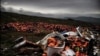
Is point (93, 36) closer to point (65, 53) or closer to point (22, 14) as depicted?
point (65, 53)

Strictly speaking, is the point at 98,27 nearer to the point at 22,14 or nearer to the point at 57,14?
the point at 57,14

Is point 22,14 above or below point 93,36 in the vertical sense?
above

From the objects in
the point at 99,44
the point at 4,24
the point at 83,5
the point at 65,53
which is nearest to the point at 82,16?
the point at 83,5

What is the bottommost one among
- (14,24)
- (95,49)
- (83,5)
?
(95,49)

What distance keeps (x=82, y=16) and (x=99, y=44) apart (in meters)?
0.79

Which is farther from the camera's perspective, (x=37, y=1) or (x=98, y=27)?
(x=98, y=27)

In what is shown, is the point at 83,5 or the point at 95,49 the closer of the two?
the point at 95,49

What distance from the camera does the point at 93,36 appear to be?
5.84m

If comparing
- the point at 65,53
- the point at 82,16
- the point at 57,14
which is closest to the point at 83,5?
the point at 82,16

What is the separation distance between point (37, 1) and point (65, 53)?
1458 mm

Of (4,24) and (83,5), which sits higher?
(83,5)

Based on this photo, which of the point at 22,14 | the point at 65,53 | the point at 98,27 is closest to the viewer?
the point at 65,53

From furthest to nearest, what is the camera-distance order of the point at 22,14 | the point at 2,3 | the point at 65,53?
the point at 22,14 < the point at 2,3 < the point at 65,53

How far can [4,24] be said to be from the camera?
18.4 ft
